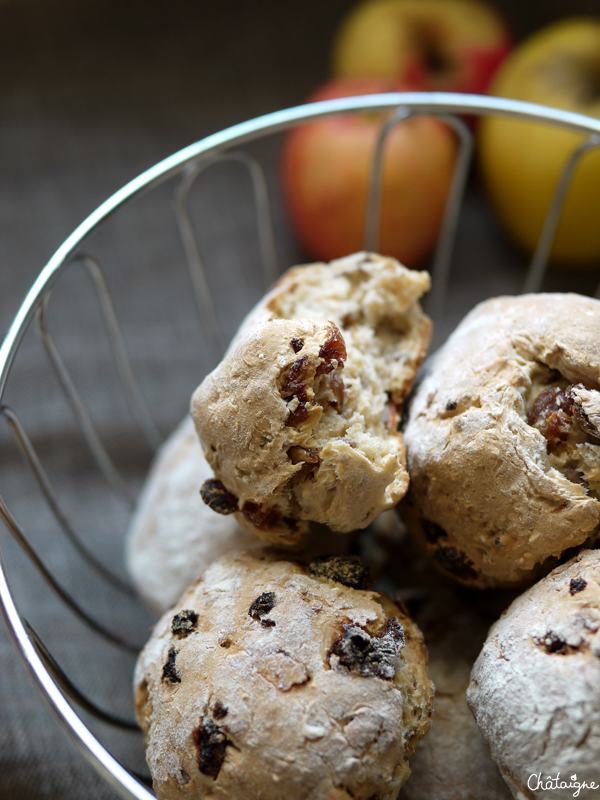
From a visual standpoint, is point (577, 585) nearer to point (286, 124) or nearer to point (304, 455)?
point (304, 455)

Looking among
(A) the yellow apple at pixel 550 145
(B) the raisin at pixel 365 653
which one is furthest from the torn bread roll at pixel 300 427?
(A) the yellow apple at pixel 550 145

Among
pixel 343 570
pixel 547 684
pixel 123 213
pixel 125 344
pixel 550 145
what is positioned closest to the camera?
pixel 547 684

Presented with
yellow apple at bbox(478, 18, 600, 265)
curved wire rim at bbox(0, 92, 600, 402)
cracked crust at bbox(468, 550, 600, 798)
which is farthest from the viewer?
yellow apple at bbox(478, 18, 600, 265)

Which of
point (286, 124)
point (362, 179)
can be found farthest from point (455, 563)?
point (362, 179)

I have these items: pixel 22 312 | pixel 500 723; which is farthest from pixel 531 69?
pixel 500 723

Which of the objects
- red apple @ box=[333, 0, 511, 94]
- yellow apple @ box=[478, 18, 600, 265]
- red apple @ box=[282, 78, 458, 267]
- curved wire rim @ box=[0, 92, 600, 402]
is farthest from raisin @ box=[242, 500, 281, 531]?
red apple @ box=[333, 0, 511, 94]

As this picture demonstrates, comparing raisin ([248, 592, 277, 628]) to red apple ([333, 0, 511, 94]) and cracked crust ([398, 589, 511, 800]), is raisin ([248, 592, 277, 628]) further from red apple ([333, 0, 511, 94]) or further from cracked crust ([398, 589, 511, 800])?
red apple ([333, 0, 511, 94])

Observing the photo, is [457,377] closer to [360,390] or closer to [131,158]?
[360,390]
